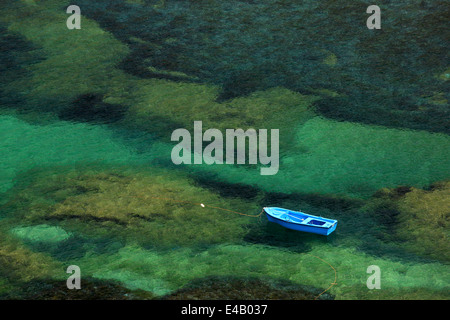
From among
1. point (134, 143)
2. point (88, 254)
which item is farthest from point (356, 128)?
point (88, 254)

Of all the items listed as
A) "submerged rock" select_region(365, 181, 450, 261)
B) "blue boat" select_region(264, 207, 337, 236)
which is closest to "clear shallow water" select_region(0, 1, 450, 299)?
"submerged rock" select_region(365, 181, 450, 261)

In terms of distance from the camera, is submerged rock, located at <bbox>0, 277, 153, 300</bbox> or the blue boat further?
the blue boat

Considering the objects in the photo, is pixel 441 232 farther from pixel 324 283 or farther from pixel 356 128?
pixel 356 128

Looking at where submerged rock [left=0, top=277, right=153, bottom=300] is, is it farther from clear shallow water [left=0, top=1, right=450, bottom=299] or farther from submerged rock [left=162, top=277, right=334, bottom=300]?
submerged rock [left=162, top=277, right=334, bottom=300]
